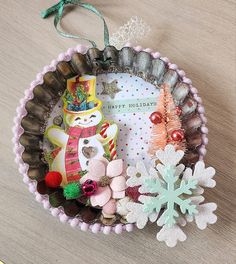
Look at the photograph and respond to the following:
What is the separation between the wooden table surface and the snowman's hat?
78mm

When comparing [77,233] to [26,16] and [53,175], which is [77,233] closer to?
[53,175]

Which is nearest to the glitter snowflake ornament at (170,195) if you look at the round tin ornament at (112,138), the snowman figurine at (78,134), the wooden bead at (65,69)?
the round tin ornament at (112,138)

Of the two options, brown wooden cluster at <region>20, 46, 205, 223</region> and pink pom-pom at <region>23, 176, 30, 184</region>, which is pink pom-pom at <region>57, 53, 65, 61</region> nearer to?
brown wooden cluster at <region>20, 46, 205, 223</region>

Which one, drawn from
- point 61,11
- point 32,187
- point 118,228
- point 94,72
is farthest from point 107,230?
point 61,11

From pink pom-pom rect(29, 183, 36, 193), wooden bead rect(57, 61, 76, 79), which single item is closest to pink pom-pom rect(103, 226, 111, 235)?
pink pom-pom rect(29, 183, 36, 193)

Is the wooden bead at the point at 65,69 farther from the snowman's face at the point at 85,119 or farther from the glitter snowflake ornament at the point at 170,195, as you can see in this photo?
the glitter snowflake ornament at the point at 170,195

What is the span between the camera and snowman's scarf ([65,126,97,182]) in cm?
68

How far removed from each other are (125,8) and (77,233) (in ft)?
1.31

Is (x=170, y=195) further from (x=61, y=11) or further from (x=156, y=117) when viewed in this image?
(x=61, y=11)

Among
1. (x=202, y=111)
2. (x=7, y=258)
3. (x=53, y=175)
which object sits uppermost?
(x=202, y=111)

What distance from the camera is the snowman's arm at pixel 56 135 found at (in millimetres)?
695

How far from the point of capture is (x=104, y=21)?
0.77m

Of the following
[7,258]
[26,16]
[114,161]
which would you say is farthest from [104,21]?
[7,258]

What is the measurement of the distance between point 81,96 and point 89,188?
0.51ft
